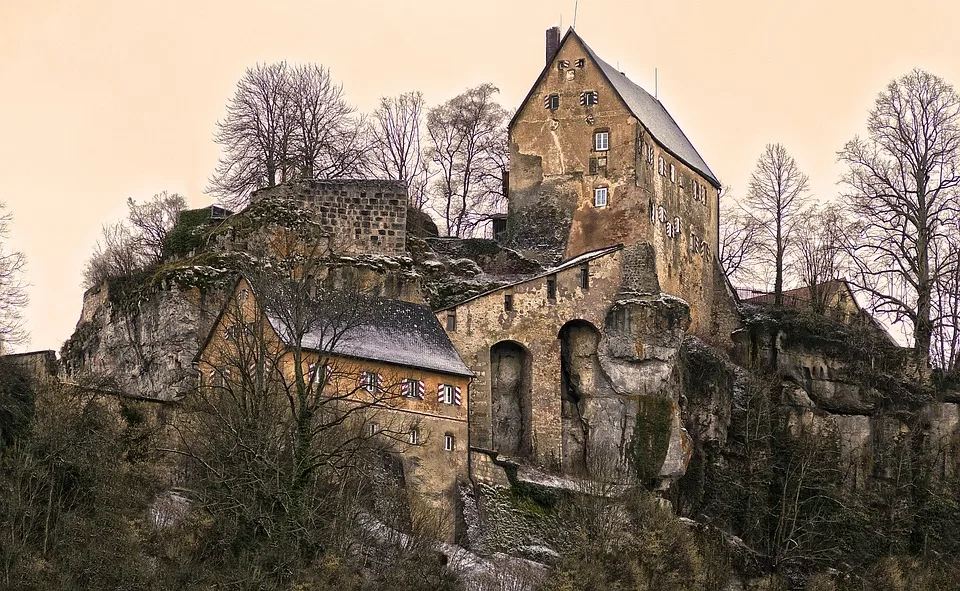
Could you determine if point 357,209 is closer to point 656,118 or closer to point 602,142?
point 602,142

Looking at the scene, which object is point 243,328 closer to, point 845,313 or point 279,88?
point 279,88

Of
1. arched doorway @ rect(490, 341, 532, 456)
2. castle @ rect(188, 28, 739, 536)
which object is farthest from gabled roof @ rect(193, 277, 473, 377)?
arched doorway @ rect(490, 341, 532, 456)

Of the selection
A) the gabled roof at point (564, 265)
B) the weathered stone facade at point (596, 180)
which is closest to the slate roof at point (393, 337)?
the gabled roof at point (564, 265)

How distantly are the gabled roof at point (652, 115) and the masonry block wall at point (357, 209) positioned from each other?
6.55 metres

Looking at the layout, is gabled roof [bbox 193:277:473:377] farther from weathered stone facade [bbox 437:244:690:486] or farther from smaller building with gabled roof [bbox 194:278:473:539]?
weathered stone facade [bbox 437:244:690:486]

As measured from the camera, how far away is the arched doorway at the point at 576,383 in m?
54.5

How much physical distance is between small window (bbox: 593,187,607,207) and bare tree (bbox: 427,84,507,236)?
10.4 metres

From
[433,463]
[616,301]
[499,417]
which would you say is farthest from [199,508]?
[616,301]

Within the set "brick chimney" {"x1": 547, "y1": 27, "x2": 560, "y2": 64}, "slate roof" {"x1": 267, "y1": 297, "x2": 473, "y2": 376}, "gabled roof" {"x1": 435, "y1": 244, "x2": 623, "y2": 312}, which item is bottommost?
"slate roof" {"x1": 267, "y1": 297, "x2": 473, "y2": 376}

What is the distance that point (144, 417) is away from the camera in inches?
1859

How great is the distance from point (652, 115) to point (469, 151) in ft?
31.3

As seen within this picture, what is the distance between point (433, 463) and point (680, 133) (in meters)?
21.5

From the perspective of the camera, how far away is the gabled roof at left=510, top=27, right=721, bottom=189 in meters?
60.3

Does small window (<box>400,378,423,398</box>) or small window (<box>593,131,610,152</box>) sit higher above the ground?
Answer: small window (<box>593,131,610,152</box>)
